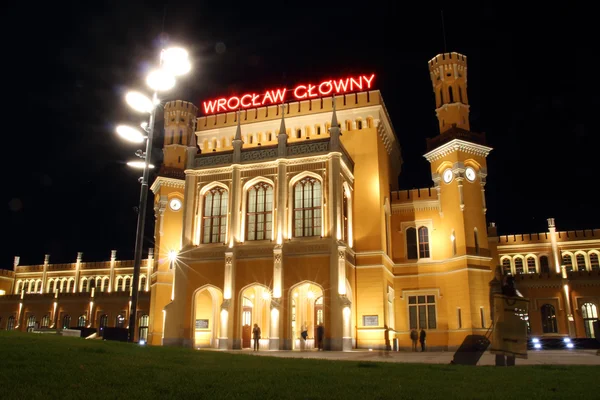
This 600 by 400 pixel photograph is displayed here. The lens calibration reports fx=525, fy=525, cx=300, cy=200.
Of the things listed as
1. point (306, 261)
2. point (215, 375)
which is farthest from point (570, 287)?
point (215, 375)

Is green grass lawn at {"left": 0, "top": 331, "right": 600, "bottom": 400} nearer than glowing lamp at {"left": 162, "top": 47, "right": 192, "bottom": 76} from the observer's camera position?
Yes

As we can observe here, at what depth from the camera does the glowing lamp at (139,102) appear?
65.8 ft

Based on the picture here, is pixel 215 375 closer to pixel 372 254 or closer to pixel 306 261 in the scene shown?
pixel 306 261

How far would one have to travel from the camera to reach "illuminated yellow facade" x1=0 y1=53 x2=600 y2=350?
34.2 meters

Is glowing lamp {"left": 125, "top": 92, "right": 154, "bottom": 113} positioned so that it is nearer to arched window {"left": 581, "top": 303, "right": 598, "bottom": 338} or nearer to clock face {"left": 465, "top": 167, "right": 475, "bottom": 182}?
clock face {"left": 465, "top": 167, "right": 475, "bottom": 182}

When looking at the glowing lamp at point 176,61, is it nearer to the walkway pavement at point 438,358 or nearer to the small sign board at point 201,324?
the walkway pavement at point 438,358

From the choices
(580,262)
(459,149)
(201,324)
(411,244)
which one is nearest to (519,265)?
(580,262)

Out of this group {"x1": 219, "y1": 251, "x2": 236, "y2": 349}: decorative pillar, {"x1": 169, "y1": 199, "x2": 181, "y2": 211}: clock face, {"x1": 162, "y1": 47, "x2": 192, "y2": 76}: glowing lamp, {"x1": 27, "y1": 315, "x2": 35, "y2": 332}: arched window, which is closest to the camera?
{"x1": 162, "y1": 47, "x2": 192, "y2": 76}: glowing lamp

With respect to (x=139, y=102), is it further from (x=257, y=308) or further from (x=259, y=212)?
(x=257, y=308)

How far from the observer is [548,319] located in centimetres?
4906

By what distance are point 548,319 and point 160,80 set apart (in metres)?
43.4

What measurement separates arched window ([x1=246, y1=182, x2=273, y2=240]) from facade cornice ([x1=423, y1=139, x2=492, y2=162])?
46.0ft

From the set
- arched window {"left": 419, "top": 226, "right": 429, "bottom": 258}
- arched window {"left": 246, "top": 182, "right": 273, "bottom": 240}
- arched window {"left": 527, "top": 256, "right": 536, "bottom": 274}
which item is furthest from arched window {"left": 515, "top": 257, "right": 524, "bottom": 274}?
arched window {"left": 246, "top": 182, "right": 273, "bottom": 240}

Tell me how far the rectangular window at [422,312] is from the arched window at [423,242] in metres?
3.34
